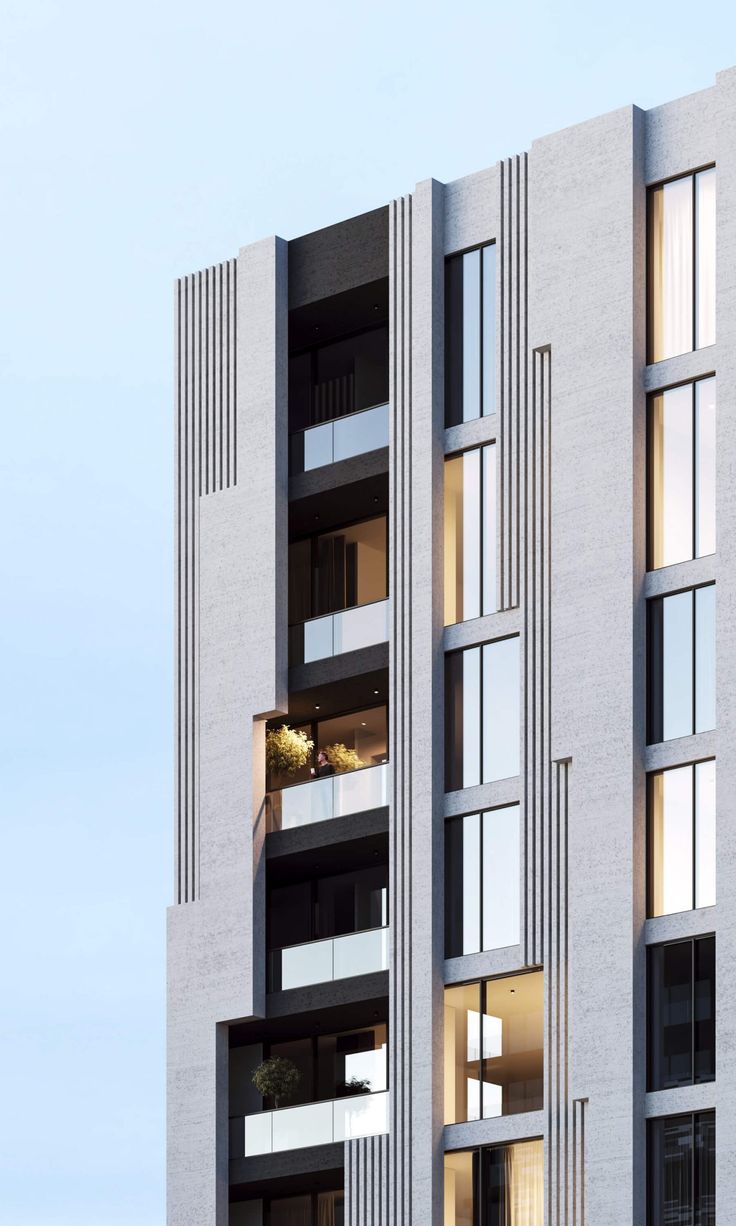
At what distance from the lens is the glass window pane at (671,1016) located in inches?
1730

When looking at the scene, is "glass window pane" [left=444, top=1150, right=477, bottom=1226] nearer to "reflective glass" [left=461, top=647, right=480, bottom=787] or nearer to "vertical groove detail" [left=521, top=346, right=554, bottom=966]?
"vertical groove detail" [left=521, top=346, right=554, bottom=966]

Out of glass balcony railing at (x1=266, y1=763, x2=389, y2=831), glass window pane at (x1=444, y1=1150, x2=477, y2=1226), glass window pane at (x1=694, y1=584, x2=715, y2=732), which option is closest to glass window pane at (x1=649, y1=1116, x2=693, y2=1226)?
glass window pane at (x1=444, y1=1150, x2=477, y2=1226)

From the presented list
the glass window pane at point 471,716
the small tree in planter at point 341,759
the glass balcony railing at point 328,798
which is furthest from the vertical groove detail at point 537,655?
the small tree in planter at point 341,759

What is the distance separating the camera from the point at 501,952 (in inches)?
1857

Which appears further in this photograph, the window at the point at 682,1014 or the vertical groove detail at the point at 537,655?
the vertical groove detail at the point at 537,655

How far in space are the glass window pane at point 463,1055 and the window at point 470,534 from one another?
6.81 m

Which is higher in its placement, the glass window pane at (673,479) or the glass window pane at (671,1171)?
the glass window pane at (673,479)

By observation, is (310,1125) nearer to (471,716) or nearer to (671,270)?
(471,716)

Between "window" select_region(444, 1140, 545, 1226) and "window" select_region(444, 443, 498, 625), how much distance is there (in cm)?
942

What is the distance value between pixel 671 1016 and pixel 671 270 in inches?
498

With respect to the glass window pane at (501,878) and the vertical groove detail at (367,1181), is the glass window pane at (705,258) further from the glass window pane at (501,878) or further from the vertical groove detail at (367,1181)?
the vertical groove detail at (367,1181)

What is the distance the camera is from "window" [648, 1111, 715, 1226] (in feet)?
142

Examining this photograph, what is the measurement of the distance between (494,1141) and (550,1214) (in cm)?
180

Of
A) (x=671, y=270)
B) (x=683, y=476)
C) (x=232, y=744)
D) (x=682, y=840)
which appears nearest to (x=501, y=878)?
(x=682, y=840)
